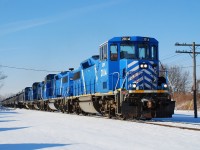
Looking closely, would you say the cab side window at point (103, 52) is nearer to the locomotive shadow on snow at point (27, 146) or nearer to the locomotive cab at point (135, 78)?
the locomotive cab at point (135, 78)

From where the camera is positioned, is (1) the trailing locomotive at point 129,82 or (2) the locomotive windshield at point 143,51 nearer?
(1) the trailing locomotive at point 129,82

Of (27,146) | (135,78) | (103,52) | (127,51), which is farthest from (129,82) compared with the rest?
(27,146)

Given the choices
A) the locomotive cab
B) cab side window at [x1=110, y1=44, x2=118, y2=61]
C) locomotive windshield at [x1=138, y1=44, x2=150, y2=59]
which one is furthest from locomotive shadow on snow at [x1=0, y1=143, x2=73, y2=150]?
locomotive windshield at [x1=138, y1=44, x2=150, y2=59]

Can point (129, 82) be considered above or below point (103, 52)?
below

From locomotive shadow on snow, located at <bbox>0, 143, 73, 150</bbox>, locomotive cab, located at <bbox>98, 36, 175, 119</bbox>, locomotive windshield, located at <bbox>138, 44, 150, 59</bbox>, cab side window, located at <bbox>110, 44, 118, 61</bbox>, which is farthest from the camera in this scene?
cab side window, located at <bbox>110, 44, 118, 61</bbox>

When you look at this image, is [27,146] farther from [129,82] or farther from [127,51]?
[127,51]

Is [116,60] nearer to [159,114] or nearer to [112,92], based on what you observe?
[112,92]

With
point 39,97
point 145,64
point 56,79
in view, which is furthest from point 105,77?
point 39,97

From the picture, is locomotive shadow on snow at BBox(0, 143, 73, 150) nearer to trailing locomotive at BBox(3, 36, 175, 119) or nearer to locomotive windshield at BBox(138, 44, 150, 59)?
trailing locomotive at BBox(3, 36, 175, 119)

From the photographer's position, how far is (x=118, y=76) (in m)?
16.9

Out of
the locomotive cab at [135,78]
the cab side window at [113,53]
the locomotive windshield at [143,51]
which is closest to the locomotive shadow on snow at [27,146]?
the locomotive cab at [135,78]

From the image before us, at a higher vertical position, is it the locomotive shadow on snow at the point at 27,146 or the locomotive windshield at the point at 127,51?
the locomotive windshield at the point at 127,51

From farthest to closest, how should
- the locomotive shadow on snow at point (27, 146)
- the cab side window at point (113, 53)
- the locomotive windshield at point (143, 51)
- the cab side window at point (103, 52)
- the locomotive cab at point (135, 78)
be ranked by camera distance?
1. the cab side window at point (103, 52)
2. the cab side window at point (113, 53)
3. the locomotive windshield at point (143, 51)
4. the locomotive cab at point (135, 78)
5. the locomotive shadow on snow at point (27, 146)

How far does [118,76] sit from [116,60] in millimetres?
1001
